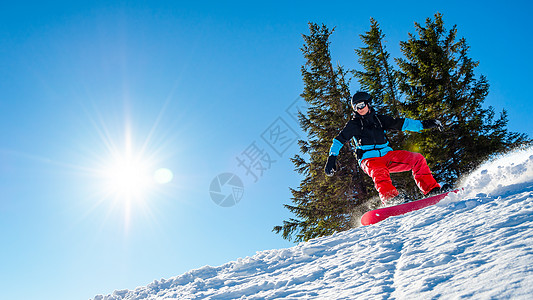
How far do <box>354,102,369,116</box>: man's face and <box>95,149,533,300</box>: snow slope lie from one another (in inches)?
87.0

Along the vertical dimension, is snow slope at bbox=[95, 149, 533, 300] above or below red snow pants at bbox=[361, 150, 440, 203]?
below

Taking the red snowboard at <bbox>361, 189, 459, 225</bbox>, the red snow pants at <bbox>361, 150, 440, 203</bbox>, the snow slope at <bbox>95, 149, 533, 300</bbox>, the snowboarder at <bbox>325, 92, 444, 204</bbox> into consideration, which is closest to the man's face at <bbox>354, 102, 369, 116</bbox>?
the snowboarder at <bbox>325, 92, 444, 204</bbox>

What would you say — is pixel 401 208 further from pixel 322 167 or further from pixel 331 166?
pixel 322 167

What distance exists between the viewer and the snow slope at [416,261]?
5.47 feet

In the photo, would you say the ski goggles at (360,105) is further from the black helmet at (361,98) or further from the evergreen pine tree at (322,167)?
the evergreen pine tree at (322,167)

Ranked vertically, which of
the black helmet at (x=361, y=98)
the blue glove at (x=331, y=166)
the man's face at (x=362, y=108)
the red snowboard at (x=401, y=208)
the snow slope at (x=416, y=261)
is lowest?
the snow slope at (x=416, y=261)

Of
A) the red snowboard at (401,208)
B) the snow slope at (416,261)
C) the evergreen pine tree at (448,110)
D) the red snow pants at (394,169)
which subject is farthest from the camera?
the evergreen pine tree at (448,110)

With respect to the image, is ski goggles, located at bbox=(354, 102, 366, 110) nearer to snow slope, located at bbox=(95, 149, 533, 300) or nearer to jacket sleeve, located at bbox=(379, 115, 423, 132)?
jacket sleeve, located at bbox=(379, 115, 423, 132)

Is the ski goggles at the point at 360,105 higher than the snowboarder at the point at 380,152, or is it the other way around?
the ski goggles at the point at 360,105

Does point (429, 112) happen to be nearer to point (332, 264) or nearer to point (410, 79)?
point (410, 79)

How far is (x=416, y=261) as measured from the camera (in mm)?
2158

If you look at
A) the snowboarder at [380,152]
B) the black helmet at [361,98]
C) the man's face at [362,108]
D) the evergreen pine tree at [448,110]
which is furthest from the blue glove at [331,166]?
the evergreen pine tree at [448,110]

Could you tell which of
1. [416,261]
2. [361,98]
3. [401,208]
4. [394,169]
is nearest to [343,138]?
[361,98]

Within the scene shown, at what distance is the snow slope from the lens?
1.67m
